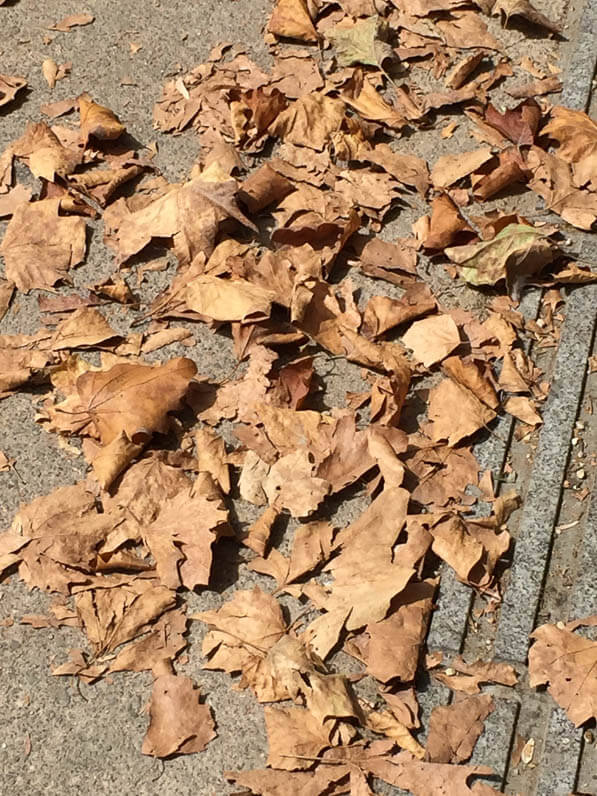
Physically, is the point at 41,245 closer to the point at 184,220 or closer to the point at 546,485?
the point at 184,220

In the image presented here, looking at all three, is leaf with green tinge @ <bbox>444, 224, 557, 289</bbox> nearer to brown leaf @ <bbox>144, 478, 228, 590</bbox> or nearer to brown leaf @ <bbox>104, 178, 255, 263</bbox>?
brown leaf @ <bbox>104, 178, 255, 263</bbox>

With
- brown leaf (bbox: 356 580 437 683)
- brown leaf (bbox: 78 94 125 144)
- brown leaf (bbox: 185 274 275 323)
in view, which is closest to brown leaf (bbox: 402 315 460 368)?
brown leaf (bbox: 185 274 275 323)

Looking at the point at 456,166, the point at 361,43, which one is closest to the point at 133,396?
the point at 456,166

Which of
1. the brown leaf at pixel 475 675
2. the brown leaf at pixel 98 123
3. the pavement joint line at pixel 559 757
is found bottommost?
the pavement joint line at pixel 559 757

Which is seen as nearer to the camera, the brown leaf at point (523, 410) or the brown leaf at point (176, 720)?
the brown leaf at point (176, 720)

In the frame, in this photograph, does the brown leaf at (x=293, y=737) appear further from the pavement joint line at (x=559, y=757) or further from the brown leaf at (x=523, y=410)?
the brown leaf at (x=523, y=410)

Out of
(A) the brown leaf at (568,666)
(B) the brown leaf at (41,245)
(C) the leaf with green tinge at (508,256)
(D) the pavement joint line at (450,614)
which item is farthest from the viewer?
(B) the brown leaf at (41,245)

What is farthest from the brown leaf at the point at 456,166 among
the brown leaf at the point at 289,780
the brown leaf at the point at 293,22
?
the brown leaf at the point at 289,780
